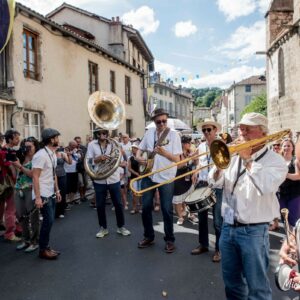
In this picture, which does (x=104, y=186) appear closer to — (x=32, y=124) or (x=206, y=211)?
(x=206, y=211)

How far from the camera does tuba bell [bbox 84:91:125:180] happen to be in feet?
19.1

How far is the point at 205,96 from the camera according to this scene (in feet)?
406

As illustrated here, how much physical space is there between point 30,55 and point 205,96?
116 metres

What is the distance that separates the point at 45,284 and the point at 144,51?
25.9m

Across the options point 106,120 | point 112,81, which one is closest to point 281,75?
point 112,81

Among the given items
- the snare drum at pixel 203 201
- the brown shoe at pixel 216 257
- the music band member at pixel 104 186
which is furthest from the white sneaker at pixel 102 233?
the snare drum at pixel 203 201

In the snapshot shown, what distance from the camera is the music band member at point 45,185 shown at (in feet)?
15.6

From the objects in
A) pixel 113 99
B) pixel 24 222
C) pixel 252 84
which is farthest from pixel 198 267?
pixel 252 84

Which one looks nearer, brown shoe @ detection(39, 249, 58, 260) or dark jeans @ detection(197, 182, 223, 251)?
dark jeans @ detection(197, 182, 223, 251)

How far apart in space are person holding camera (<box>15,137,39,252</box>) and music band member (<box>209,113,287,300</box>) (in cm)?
355

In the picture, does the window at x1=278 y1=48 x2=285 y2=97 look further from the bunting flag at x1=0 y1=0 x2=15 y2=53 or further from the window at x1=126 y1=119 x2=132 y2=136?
the bunting flag at x1=0 y1=0 x2=15 y2=53

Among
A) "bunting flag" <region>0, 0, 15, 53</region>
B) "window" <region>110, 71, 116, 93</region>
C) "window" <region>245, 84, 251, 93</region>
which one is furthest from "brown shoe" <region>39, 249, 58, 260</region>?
"window" <region>245, 84, 251, 93</region>

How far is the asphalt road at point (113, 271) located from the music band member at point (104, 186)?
22 centimetres

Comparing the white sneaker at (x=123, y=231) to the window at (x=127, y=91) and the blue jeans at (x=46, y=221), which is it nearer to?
the blue jeans at (x=46, y=221)
